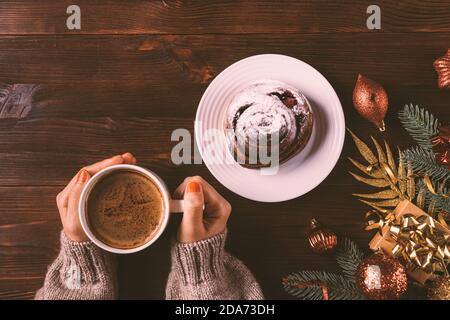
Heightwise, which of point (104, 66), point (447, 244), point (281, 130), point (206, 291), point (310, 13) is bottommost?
point (206, 291)

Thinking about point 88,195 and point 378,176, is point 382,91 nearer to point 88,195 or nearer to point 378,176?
point 378,176

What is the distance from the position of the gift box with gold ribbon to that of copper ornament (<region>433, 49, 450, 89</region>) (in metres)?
0.23

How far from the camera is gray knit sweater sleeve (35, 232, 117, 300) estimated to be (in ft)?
3.03

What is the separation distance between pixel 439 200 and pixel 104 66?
0.68m

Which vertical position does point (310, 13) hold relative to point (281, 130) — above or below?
above

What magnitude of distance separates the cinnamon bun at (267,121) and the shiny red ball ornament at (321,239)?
0.17 m

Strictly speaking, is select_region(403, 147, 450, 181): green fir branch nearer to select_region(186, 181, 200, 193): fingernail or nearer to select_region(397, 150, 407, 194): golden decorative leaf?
select_region(397, 150, 407, 194): golden decorative leaf

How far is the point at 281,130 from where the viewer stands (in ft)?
2.72

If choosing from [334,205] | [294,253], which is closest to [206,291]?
[294,253]

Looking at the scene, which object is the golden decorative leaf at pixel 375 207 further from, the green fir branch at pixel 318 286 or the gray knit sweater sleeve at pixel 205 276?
the gray knit sweater sleeve at pixel 205 276

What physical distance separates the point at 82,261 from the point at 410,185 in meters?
0.63

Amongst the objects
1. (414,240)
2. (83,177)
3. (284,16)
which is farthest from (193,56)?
(414,240)

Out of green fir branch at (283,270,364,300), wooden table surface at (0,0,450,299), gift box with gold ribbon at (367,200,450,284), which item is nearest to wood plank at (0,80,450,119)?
wooden table surface at (0,0,450,299)

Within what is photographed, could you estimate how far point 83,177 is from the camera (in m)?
0.91
